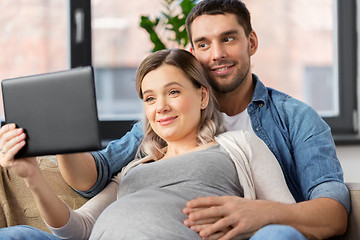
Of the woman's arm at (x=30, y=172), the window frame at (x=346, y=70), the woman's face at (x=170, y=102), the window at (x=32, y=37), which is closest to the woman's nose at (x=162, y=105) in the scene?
the woman's face at (x=170, y=102)

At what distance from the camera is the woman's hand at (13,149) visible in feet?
4.14

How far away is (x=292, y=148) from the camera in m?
1.70

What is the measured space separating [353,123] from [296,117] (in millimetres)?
1315

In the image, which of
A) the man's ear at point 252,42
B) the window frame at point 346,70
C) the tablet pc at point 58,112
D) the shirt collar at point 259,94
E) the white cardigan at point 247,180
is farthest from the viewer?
the window frame at point 346,70

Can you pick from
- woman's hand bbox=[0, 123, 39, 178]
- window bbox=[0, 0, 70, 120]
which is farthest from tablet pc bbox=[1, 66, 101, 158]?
window bbox=[0, 0, 70, 120]

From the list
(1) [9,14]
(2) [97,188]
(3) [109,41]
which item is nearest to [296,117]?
(2) [97,188]

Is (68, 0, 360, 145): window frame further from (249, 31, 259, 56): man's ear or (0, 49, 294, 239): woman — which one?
(0, 49, 294, 239): woman

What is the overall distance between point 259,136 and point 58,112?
779 millimetres

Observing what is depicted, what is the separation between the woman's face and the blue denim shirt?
0.70 ft

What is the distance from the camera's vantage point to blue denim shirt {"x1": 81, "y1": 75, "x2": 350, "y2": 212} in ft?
5.06

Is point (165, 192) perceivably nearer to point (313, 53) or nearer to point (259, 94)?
point (259, 94)

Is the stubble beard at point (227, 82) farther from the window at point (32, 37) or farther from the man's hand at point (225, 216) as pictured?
the window at point (32, 37)

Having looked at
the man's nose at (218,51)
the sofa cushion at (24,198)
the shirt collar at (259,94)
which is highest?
the man's nose at (218,51)

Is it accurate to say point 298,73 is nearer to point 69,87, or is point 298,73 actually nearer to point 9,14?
point 9,14
